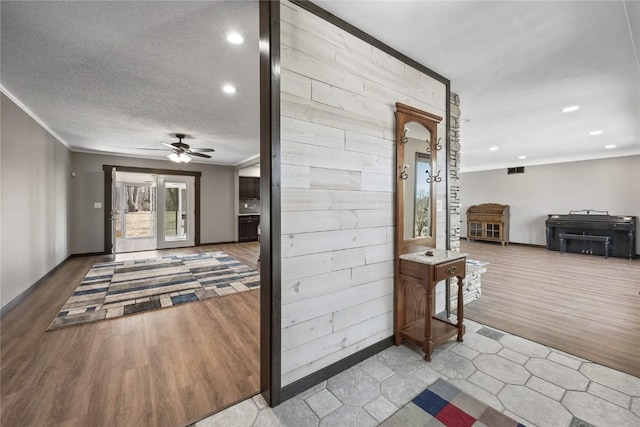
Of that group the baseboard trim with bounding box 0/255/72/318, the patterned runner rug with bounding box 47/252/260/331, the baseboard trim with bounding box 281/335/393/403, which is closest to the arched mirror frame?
the baseboard trim with bounding box 281/335/393/403

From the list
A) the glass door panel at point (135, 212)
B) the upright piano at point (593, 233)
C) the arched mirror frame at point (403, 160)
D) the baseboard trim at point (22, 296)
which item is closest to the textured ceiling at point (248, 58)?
the arched mirror frame at point (403, 160)

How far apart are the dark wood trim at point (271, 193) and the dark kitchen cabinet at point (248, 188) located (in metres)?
7.29

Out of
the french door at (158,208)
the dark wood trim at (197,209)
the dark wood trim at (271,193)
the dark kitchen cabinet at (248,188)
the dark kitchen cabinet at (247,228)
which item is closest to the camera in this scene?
Answer: the dark wood trim at (271,193)

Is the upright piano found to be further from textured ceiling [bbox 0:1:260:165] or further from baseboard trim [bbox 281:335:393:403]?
textured ceiling [bbox 0:1:260:165]

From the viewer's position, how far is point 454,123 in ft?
10.6

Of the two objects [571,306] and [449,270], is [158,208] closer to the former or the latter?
[449,270]

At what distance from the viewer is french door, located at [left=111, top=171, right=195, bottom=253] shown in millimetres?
7388

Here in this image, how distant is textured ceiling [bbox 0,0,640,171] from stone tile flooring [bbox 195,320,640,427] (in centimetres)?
268

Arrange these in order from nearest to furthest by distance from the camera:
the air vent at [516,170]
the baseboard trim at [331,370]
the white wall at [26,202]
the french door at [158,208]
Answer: the baseboard trim at [331,370] → the white wall at [26,202] → the french door at [158,208] → the air vent at [516,170]

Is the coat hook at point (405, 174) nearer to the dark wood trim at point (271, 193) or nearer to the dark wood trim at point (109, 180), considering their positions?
the dark wood trim at point (271, 193)

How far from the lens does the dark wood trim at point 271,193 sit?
161 cm

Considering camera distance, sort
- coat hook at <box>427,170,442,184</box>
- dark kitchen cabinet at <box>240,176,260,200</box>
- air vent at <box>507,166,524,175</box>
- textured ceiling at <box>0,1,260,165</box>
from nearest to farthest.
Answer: textured ceiling at <box>0,1,260,165</box>, coat hook at <box>427,170,442,184</box>, air vent at <box>507,166,524,175</box>, dark kitchen cabinet at <box>240,176,260,200</box>

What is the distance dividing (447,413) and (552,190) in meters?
8.72

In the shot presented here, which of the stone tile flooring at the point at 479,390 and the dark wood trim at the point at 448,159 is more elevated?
the dark wood trim at the point at 448,159
